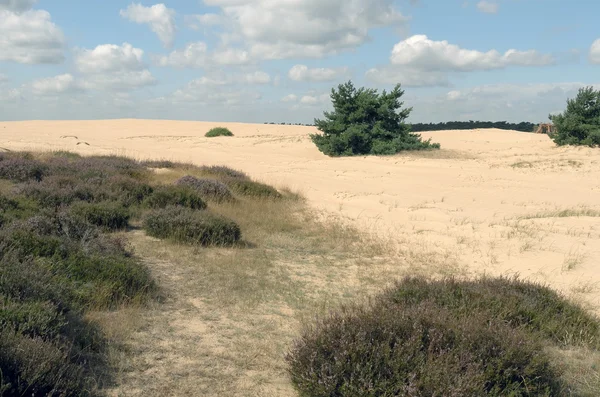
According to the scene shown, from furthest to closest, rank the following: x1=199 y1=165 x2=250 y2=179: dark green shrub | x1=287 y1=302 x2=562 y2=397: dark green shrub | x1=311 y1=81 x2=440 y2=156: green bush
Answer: x1=311 y1=81 x2=440 y2=156: green bush < x1=199 y1=165 x2=250 y2=179: dark green shrub < x1=287 y1=302 x2=562 y2=397: dark green shrub

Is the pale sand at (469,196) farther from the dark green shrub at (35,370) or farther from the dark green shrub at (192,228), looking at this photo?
the dark green shrub at (35,370)

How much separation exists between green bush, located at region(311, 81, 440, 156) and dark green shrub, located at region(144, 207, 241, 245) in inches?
621

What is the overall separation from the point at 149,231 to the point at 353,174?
38.8ft

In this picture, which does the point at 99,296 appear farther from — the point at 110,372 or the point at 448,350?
the point at 448,350

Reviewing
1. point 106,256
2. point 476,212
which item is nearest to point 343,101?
point 476,212

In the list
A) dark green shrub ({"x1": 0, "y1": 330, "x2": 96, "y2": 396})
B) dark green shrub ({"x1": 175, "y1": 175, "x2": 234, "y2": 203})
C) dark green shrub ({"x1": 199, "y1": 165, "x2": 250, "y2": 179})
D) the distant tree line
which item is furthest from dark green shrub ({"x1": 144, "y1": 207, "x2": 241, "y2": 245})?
the distant tree line

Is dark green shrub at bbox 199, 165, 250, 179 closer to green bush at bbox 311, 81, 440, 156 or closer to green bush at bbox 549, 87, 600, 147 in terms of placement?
green bush at bbox 311, 81, 440, 156

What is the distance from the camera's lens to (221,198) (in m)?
12.2

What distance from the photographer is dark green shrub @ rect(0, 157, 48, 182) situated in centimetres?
1202

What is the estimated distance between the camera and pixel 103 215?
891 cm

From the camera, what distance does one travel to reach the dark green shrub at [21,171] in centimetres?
1202

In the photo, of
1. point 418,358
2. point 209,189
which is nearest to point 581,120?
point 209,189

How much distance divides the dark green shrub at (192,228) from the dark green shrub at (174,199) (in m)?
1.70

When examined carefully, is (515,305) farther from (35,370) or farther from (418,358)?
(35,370)
